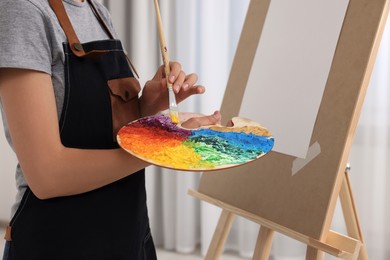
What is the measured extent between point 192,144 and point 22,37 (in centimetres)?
34

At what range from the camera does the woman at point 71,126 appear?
2.37ft

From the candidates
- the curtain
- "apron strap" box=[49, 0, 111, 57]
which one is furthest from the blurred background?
"apron strap" box=[49, 0, 111, 57]

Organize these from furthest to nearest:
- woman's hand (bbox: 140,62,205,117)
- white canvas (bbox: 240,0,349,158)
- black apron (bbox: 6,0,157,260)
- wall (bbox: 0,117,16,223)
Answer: wall (bbox: 0,117,16,223), white canvas (bbox: 240,0,349,158), woman's hand (bbox: 140,62,205,117), black apron (bbox: 6,0,157,260)

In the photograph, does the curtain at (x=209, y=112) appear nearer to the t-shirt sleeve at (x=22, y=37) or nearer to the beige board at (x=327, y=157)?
the beige board at (x=327, y=157)

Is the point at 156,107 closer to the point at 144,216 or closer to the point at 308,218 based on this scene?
the point at 144,216

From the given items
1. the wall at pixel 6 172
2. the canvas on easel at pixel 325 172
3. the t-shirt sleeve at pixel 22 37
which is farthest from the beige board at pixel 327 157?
the wall at pixel 6 172

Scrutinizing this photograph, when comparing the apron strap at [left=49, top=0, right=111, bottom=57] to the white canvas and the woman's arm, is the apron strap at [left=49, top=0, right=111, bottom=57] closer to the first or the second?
the woman's arm

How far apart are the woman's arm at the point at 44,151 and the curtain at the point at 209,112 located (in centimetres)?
177

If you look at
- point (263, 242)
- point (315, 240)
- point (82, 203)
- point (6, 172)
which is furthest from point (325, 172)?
point (6, 172)

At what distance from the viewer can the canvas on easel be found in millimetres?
1124

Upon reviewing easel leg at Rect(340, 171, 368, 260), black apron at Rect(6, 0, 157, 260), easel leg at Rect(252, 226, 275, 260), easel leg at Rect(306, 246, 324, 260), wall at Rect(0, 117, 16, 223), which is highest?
black apron at Rect(6, 0, 157, 260)

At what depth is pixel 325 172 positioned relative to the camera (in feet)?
3.82

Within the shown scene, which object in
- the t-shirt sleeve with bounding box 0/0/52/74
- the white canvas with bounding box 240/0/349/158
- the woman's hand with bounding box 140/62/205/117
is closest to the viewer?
the t-shirt sleeve with bounding box 0/0/52/74

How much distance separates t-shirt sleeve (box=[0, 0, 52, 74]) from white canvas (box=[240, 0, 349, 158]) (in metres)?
0.76
